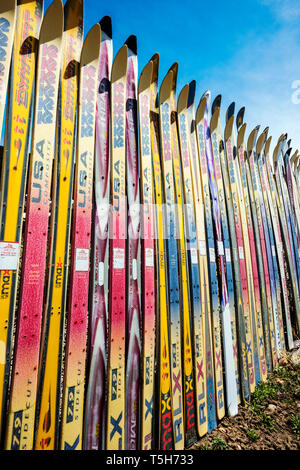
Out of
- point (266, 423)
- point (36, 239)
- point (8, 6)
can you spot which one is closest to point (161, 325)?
point (36, 239)

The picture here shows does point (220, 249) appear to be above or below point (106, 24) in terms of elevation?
below

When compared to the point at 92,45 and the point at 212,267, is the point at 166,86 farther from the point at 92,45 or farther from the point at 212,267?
the point at 212,267

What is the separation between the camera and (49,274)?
5.57 feet

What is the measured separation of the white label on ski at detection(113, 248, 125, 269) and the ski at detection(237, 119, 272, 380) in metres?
2.38

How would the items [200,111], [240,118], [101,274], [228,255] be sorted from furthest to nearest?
1. [240,118]
2. [200,111]
3. [228,255]
4. [101,274]

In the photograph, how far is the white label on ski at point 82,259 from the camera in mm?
1821

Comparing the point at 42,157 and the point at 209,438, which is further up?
the point at 42,157

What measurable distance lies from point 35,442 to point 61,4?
310cm

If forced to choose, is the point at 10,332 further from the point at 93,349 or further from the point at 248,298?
the point at 248,298

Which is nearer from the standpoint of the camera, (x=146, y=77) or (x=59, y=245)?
(x=59, y=245)

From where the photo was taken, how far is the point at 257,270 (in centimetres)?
379

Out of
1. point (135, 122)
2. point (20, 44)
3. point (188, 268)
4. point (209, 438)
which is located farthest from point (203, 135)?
point (209, 438)

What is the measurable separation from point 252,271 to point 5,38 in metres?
3.67

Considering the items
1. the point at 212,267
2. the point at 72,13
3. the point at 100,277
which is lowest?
the point at 100,277
